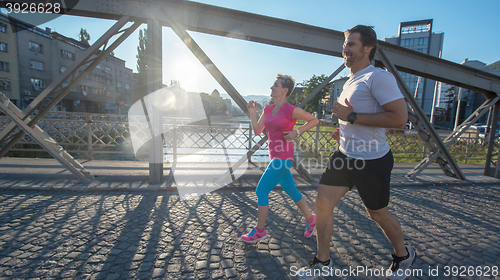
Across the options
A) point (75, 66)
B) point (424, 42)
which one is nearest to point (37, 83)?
point (75, 66)

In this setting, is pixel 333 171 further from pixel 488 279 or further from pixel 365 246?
pixel 488 279

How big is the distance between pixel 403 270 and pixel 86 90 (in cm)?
5463

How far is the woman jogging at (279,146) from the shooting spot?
2646 mm

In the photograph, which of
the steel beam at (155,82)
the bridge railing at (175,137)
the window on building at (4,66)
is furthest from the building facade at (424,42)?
the window on building at (4,66)

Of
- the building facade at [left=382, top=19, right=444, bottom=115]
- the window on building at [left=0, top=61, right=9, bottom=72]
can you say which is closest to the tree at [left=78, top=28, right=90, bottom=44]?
the window on building at [left=0, top=61, right=9, bottom=72]

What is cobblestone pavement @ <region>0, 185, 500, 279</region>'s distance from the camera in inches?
86.5

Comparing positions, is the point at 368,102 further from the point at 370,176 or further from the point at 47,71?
the point at 47,71

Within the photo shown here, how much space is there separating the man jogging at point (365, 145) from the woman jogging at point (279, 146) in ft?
1.96

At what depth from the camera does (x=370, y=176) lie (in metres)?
1.96

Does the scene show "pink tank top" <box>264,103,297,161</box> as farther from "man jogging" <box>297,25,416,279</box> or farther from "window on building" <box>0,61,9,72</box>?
"window on building" <box>0,61,9,72</box>

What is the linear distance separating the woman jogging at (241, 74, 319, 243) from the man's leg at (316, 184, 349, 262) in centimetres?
63

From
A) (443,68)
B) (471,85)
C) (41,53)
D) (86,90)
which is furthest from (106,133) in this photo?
(86,90)

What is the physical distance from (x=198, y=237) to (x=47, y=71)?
49.1 m

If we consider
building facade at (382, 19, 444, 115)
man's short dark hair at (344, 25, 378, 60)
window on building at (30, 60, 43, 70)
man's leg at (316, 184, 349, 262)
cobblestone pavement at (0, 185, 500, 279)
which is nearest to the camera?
man's short dark hair at (344, 25, 378, 60)
